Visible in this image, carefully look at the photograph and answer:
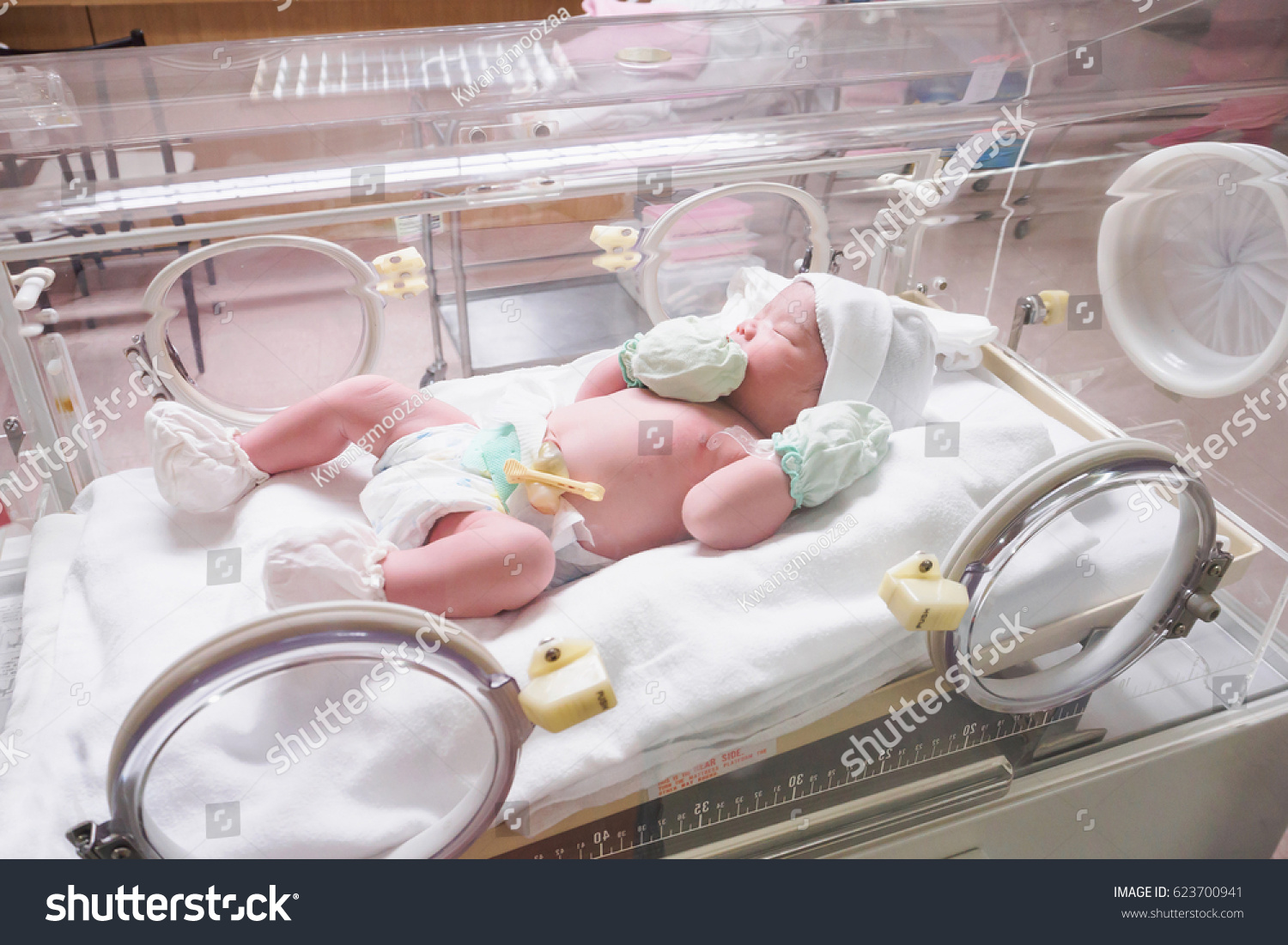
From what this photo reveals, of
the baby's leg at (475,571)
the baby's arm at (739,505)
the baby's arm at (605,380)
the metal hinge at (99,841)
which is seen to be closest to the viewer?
the metal hinge at (99,841)

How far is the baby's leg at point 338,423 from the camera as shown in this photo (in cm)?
114

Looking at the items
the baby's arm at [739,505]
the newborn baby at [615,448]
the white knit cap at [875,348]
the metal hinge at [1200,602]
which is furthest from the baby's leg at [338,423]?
the metal hinge at [1200,602]

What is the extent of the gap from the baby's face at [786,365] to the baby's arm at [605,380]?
18cm

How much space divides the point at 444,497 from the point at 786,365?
1.65 ft

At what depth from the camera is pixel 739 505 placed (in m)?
1.05

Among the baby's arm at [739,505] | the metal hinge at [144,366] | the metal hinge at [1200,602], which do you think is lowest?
the metal hinge at [1200,602]

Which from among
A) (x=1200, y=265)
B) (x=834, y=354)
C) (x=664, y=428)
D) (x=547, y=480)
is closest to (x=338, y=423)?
(x=547, y=480)

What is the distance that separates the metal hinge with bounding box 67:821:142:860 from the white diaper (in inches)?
15.9

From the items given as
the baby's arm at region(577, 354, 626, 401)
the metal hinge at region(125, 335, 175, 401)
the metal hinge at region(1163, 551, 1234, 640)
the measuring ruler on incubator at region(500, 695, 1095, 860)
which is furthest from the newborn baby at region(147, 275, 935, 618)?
the metal hinge at region(1163, 551, 1234, 640)

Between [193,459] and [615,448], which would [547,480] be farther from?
[193,459]

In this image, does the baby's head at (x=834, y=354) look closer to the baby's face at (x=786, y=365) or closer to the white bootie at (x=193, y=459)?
the baby's face at (x=786, y=365)
